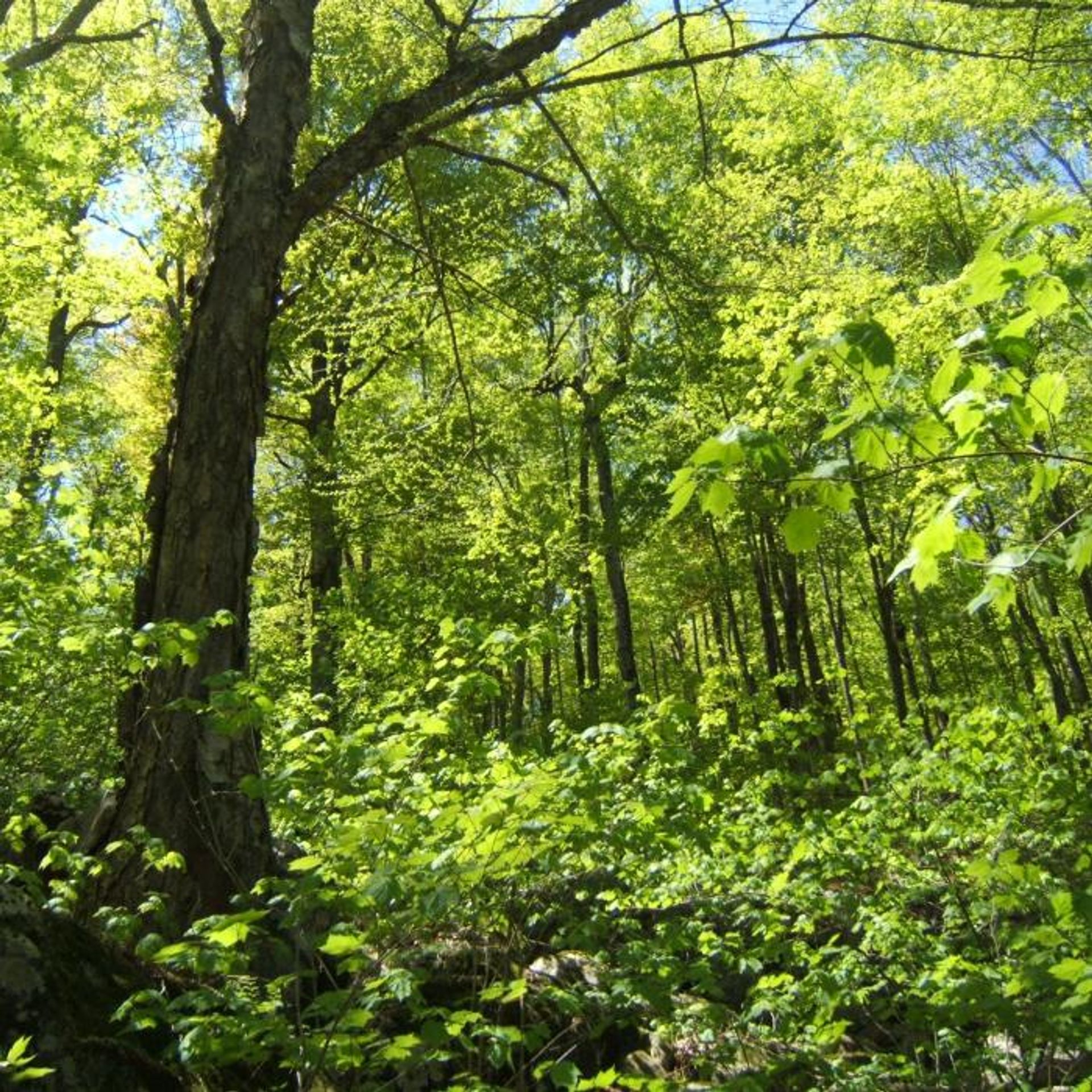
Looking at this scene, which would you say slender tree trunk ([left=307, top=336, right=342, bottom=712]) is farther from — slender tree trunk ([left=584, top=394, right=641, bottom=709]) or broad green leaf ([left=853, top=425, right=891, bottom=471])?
broad green leaf ([left=853, top=425, right=891, bottom=471])

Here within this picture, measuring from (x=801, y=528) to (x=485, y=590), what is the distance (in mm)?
9671

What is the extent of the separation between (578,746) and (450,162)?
12.3 metres

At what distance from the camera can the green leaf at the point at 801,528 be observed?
1.80 m

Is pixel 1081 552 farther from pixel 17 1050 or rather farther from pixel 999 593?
pixel 17 1050

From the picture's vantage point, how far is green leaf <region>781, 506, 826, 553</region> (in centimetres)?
180

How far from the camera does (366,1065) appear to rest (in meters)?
2.49

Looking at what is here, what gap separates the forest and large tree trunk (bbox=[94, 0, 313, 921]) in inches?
0.9

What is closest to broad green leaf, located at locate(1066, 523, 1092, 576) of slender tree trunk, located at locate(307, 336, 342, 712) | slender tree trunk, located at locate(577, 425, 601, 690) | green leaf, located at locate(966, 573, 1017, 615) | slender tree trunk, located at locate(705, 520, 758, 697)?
green leaf, located at locate(966, 573, 1017, 615)

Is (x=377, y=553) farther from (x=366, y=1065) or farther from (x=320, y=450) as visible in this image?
(x=366, y=1065)

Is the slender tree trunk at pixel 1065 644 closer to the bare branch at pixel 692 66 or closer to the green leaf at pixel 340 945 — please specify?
the bare branch at pixel 692 66

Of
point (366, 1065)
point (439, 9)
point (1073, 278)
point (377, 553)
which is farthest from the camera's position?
point (377, 553)

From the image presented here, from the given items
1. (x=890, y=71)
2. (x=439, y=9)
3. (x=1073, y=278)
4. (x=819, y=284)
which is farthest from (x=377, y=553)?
(x=1073, y=278)

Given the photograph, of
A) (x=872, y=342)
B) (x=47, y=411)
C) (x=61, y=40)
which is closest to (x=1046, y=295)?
(x=872, y=342)

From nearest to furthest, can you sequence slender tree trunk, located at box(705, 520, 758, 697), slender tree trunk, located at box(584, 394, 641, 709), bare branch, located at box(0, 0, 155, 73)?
1. bare branch, located at box(0, 0, 155, 73)
2. slender tree trunk, located at box(584, 394, 641, 709)
3. slender tree trunk, located at box(705, 520, 758, 697)
